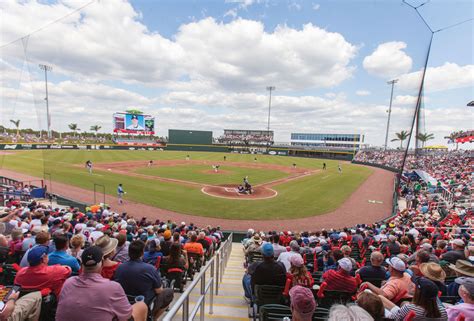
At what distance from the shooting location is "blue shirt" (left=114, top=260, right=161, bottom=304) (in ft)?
12.1

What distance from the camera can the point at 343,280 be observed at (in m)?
4.20

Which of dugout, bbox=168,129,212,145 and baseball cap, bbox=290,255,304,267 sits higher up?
dugout, bbox=168,129,212,145

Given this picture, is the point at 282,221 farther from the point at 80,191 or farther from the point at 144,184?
the point at 80,191

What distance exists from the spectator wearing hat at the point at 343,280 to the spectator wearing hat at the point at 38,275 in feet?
14.3

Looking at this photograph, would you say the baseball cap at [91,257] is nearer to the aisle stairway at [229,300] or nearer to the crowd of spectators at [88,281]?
the crowd of spectators at [88,281]

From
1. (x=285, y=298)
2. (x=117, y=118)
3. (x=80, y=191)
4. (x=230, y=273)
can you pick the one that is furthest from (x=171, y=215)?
(x=117, y=118)

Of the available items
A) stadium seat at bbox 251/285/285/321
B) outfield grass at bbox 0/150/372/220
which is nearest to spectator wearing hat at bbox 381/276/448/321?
stadium seat at bbox 251/285/285/321

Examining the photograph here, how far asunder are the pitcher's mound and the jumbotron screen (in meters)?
71.5

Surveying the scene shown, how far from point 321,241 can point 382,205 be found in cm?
1687

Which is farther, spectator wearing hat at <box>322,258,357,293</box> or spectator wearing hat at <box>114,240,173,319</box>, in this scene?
spectator wearing hat at <box>322,258,357,293</box>

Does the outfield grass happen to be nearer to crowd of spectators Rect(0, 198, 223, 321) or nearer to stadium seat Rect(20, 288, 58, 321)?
crowd of spectators Rect(0, 198, 223, 321)

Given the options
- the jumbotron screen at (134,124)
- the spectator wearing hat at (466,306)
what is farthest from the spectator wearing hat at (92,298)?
the jumbotron screen at (134,124)

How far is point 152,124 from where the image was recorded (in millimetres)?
91375

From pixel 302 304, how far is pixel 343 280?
215cm
